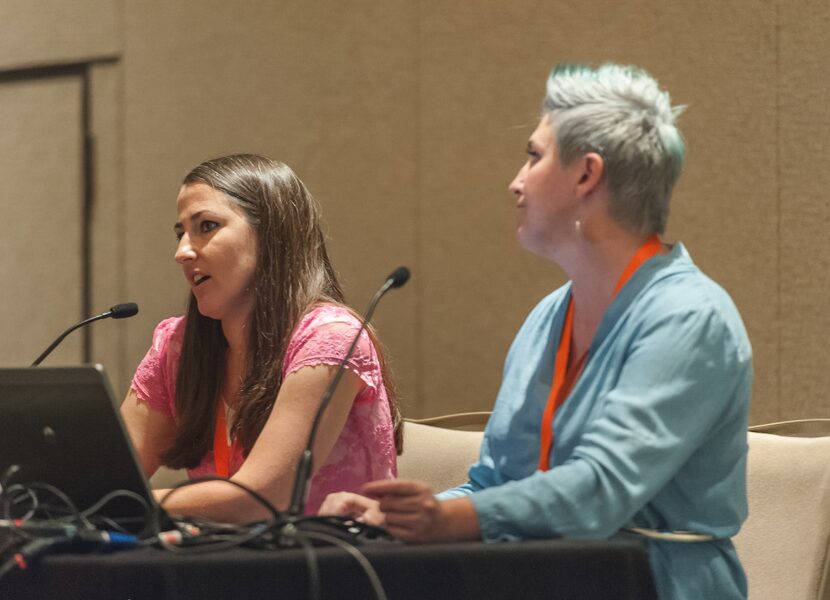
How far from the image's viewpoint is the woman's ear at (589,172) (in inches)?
67.1

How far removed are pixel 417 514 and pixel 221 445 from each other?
1019mm

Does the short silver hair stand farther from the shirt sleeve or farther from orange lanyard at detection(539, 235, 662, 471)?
the shirt sleeve

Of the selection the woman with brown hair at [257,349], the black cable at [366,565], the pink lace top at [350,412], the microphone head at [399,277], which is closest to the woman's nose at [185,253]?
the woman with brown hair at [257,349]

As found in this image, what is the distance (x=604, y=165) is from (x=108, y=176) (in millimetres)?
2446

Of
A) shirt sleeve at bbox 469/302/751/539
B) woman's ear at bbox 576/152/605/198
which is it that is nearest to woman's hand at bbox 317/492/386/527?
shirt sleeve at bbox 469/302/751/539

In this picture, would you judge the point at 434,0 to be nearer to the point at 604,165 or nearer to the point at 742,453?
the point at 604,165

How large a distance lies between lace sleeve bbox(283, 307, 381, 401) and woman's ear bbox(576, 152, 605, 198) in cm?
58

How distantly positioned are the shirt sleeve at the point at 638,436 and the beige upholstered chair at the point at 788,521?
0.66 metres

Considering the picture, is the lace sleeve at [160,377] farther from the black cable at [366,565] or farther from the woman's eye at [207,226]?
the black cable at [366,565]

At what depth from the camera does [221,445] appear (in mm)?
2289

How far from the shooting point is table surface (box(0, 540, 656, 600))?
3.94 feet

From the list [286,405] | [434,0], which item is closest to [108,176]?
[434,0]

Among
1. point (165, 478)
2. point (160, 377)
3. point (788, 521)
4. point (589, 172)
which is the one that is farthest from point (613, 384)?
point (165, 478)

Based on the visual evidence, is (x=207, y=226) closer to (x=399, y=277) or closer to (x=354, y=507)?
(x=399, y=277)
